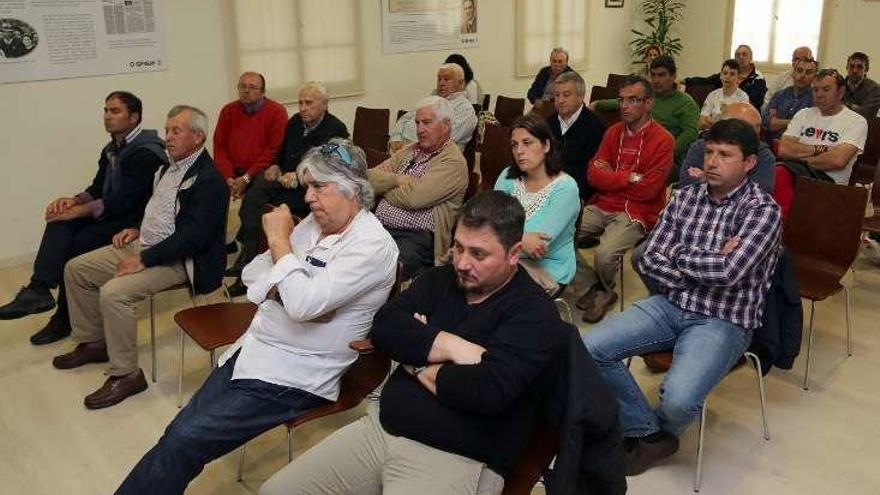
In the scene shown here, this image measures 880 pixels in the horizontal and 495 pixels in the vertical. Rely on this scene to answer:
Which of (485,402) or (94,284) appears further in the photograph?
(94,284)

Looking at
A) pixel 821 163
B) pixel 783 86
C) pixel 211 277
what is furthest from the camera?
pixel 783 86

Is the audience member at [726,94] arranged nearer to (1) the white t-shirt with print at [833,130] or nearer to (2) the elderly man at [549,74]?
(2) the elderly man at [549,74]

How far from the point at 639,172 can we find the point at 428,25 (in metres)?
3.95

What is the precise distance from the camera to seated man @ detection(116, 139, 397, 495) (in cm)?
209

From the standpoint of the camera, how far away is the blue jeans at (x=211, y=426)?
81.1 inches

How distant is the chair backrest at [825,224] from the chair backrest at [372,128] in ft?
9.43

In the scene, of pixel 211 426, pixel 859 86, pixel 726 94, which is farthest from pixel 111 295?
pixel 859 86

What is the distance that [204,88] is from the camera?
580 centimetres

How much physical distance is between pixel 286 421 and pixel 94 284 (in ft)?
5.46

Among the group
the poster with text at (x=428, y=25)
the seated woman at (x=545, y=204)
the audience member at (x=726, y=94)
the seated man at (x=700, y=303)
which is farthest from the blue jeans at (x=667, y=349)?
the poster with text at (x=428, y=25)

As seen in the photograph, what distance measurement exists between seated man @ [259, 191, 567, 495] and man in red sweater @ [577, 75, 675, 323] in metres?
1.96

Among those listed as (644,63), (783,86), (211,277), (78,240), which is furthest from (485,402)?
(644,63)

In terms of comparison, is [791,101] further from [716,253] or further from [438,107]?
[716,253]

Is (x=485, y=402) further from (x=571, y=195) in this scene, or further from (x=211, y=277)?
(x=211, y=277)
